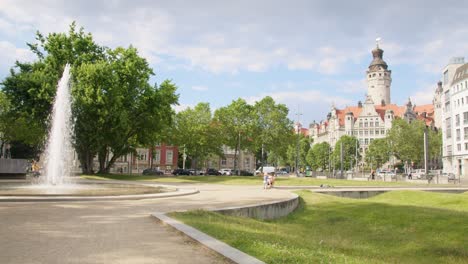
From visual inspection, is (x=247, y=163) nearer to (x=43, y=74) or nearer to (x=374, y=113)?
(x=374, y=113)

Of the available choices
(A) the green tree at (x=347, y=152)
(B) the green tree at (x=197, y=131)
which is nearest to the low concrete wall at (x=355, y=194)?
(B) the green tree at (x=197, y=131)

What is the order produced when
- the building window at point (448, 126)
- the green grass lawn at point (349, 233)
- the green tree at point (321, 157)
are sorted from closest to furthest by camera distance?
the green grass lawn at point (349, 233)
the building window at point (448, 126)
the green tree at point (321, 157)

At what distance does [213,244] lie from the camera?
24.4ft

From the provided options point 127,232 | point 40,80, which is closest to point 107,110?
point 40,80

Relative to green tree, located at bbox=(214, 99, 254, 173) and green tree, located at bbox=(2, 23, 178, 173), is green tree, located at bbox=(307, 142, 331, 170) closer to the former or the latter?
green tree, located at bbox=(214, 99, 254, 173)

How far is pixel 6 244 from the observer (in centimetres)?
769

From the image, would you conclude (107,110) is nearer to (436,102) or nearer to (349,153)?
(349,153)

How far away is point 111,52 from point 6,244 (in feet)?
135

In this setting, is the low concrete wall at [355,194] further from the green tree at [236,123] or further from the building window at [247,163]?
the building window at [247,163]

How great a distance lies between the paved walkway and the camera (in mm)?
6715

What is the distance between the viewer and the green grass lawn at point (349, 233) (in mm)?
7871

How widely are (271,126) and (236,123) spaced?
6.38 metres

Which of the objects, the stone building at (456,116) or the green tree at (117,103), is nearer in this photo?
the green tree at (117,103)

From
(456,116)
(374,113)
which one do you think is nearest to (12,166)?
(456,116)
